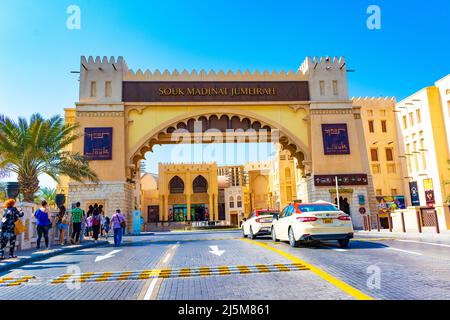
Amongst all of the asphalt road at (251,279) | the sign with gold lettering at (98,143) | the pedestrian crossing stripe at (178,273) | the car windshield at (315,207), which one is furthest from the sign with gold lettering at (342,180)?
the pedestrian crossing stripe at (178,273)

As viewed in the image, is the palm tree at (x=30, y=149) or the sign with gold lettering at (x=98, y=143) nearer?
the palm tree at (x=30, y=149)

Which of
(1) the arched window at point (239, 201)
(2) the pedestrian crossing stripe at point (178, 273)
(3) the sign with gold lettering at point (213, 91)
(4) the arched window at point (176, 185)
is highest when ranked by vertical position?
(3) the sign with gold lettering at point (213, 91)

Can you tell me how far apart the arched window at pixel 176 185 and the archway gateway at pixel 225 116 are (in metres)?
24.8

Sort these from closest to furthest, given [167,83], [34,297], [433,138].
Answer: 1. [34,297]
2. [167,83]
3. [433,138]

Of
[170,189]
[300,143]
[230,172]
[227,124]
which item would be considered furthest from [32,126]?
[230,172]

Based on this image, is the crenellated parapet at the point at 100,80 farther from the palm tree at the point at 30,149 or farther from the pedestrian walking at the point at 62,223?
the pedestrian walking at the point at 62,223

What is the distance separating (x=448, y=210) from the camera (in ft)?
63.1

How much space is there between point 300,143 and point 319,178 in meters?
3.37

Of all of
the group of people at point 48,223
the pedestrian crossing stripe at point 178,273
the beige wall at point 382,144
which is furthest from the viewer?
the beige wall at point 382,144

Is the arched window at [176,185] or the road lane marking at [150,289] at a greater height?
the arched window at [176,185]

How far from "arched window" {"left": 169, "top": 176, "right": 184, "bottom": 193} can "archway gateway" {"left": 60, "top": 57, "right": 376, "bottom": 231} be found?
2481 cm

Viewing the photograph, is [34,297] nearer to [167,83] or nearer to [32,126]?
[32,126]

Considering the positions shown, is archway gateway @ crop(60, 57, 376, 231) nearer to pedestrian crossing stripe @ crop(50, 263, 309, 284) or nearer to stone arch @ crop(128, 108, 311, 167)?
stone arch @ crop(128, 108, 311, 167)

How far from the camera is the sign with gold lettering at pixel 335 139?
100 feet
